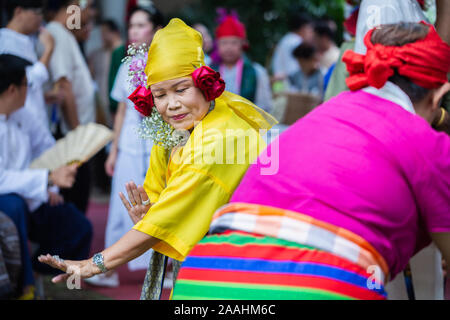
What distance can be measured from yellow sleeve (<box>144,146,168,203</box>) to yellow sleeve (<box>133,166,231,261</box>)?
312mm

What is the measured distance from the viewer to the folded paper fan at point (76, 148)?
4.26 meters

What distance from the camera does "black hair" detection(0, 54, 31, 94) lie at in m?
4.21

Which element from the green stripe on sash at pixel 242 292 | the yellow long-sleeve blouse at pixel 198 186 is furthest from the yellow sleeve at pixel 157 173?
the green stripe on sash at pixel 242 292

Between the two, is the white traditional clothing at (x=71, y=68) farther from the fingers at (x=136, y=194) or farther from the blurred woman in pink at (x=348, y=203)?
the blurred woman in pink at (x=348, y=203)

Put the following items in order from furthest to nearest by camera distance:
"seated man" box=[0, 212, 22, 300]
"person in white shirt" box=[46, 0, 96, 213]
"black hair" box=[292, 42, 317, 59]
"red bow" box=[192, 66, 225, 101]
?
"black hair" box=[292, 42, 317, 59]
"person in white shirt" box=[46, 0, 96, 213]
"seated man" box=[0, 212, 22, 300]
"red bow" box=[192, 66, 225, 101]

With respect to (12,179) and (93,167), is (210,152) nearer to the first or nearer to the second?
(12,179)

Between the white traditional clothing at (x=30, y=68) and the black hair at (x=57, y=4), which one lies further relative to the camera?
the black hair at (x=57, y=4)

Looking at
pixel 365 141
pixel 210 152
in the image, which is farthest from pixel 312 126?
pixel 210 152

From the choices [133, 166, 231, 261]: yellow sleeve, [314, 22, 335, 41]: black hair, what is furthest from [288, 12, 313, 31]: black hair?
[133, 166, 231, 261]: yellow sleeve

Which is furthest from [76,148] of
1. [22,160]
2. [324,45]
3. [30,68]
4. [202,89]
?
Answer: [324,45]

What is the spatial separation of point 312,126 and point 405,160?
274 mm

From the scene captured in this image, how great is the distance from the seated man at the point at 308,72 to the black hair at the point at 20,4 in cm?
317

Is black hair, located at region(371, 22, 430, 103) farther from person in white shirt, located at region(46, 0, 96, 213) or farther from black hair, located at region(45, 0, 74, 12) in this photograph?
black hair, located at region(45, 0, 74, 12)

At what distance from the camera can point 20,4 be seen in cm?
484
